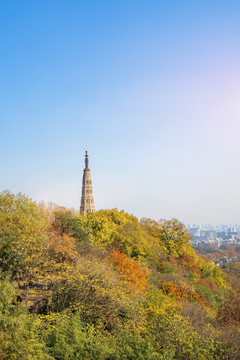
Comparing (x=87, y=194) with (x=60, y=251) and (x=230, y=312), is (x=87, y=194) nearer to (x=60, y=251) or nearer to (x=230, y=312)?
(x=60, y=251)

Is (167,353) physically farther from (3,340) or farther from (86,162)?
(86,162)

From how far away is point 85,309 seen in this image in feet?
33.3

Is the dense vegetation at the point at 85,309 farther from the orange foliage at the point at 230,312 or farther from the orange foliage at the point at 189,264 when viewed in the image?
the orange foliage at the point at 189,264

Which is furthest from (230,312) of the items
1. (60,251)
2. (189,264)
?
(189,264)

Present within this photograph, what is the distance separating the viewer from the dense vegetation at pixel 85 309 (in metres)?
6.70

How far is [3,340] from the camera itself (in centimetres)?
607

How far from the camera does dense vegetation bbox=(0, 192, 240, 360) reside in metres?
6.70

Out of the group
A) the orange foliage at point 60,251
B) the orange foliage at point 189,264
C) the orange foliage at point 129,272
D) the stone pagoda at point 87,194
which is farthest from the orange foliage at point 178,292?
the stone pagoda at point 87,194

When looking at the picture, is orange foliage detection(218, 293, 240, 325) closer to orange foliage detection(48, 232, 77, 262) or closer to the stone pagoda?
orange foliage detection(48, 232, 77, 262)

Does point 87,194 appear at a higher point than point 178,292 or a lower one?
higher

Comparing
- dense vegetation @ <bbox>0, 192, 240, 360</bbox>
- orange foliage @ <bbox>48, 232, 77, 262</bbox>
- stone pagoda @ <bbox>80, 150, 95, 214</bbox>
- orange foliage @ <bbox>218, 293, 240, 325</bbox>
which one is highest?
stone pagoda @ <bbox>80, 150, 95, 214</bbox>

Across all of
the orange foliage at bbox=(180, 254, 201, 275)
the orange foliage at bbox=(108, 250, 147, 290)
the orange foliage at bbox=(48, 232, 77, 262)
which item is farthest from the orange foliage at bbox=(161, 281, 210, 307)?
the orange foliage at bbox=(180, 254, 201, 275)

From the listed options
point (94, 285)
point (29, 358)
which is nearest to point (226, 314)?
point (94, 285)

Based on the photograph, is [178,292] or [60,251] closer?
[60,251]
